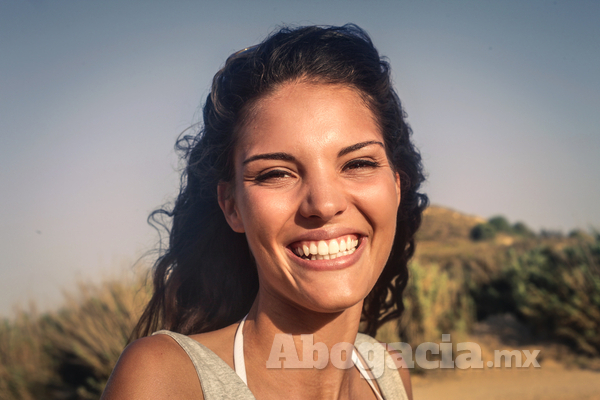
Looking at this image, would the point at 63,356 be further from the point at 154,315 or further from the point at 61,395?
the point at 154,315

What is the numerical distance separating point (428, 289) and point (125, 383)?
7517 mm

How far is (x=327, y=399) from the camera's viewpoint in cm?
194

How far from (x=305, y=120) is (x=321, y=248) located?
18.9 inches

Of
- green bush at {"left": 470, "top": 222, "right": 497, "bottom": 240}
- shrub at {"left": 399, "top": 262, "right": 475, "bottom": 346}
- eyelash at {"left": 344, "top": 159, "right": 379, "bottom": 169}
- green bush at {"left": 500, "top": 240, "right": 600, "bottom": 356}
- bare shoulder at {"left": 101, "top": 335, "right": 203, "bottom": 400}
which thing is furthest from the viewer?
green bush at {"left": 470, "top": 222, "right": 497, "bottom": 240}

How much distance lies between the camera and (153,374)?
143 cm

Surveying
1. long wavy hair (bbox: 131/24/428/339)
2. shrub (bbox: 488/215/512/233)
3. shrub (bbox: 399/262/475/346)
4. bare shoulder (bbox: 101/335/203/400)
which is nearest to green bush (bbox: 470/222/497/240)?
shrub (bbox: 488/215/512/233)

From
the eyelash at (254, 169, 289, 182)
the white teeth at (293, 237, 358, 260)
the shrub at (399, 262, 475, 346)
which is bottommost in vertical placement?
the shrub at (399, 262, 475, 346)

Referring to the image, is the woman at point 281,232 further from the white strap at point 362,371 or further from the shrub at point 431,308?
the shrub at point 431,308

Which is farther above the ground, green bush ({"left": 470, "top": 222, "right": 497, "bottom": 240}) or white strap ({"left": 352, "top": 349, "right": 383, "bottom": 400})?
white strap ({"left": 352, "top": 349, "right": 383, "bottom": 400})

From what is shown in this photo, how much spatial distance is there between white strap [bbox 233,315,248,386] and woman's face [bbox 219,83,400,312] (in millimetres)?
209

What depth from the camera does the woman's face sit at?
1696 millimetres

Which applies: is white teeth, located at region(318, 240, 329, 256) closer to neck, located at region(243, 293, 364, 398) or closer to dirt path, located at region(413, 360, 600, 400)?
neck, located at region(243, 293, 364, 398)

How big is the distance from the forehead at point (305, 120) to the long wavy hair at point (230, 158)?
5cm

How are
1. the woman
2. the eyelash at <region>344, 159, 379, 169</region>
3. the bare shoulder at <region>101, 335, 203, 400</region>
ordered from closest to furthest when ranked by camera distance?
the bare shoulder at <region>101, 335, 203, 400</region> < the woman < the eyelash at <region>344, 159, 379, 169</region>
